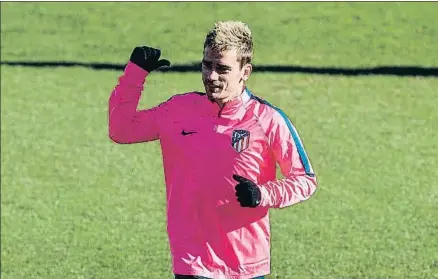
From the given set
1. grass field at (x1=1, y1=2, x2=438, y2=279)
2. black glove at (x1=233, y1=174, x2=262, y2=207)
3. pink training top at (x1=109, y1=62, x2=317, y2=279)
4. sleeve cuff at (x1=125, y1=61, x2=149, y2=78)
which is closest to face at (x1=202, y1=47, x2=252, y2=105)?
pink training top at (x1=109, y1=62, x2=317, y2=279)

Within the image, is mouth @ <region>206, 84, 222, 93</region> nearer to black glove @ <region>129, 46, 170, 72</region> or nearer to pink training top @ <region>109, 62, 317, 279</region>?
pink training top @ <region>109, 62, 317, 279</region>

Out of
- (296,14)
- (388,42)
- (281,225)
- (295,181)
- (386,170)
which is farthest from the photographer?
(296,14)

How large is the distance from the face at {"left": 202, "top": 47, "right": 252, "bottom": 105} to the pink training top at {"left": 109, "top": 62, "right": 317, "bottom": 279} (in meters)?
0.13

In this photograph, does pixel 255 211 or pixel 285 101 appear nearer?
pixel 255 211

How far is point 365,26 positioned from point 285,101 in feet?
14.0

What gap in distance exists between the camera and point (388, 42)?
19.5 meters

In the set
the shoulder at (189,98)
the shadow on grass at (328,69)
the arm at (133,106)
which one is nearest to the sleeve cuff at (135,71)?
the arm at (133,106)

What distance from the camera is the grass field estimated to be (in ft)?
34.3

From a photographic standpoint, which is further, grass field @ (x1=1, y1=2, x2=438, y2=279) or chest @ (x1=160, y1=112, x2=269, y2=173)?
grass field @ (x1=1, y1=2, x2=438, y2=279)

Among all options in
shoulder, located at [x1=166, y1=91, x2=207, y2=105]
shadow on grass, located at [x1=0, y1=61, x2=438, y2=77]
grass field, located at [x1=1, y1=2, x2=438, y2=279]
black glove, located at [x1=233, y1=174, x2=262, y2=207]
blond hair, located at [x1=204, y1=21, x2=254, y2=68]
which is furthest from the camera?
shadow on grass, located at [x1=0, y1=61, x2=438, y2=77]

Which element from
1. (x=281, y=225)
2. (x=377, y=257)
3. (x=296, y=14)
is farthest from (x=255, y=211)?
(x=296, y=14)

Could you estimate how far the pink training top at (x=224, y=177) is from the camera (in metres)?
5.32

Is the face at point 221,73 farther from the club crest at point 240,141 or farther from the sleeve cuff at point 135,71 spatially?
the sleeve cuff at point 135,71

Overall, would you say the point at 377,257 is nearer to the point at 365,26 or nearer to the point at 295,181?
the point at 295,181
